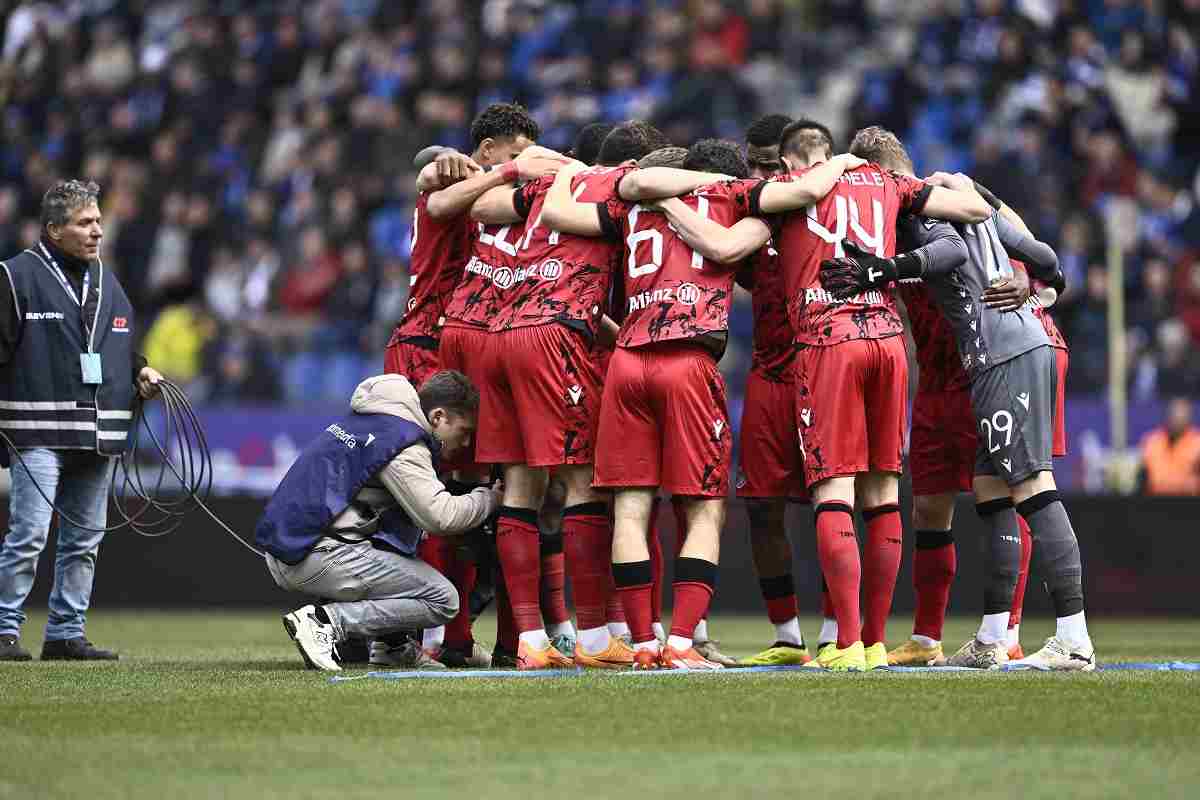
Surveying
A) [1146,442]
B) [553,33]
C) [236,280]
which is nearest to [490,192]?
[1146,442]

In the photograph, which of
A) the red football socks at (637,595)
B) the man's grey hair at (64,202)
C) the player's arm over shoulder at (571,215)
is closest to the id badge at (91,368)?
the man's grey hair at (64,202)

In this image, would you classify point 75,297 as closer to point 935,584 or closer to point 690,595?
point 690,595

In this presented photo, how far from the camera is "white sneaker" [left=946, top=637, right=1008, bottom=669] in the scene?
28.3 feet

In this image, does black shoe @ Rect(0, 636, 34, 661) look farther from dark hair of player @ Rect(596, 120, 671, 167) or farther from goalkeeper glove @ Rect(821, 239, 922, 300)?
goalkeeper glove @ Rect(821, 239, 922, 300)

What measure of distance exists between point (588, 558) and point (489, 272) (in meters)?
1.51

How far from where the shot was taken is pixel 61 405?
31.2 feet

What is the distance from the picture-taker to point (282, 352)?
17312 mm

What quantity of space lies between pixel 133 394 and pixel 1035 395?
4659 mm

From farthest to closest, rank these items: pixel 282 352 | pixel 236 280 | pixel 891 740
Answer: pixel 236 280 < pixel 282 352 < pixel 891 740

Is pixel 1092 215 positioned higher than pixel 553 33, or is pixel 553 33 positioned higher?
pixel 553 33

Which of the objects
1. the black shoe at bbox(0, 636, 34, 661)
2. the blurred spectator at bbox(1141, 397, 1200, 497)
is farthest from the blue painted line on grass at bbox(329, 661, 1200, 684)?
the blurred spectator at bbox(1141, 397, 1200, 497)

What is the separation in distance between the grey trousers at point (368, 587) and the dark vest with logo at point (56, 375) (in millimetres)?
1592

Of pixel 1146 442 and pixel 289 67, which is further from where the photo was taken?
pixel 289 67

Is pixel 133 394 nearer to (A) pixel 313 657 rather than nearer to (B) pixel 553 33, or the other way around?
(A) pixel 313 657
